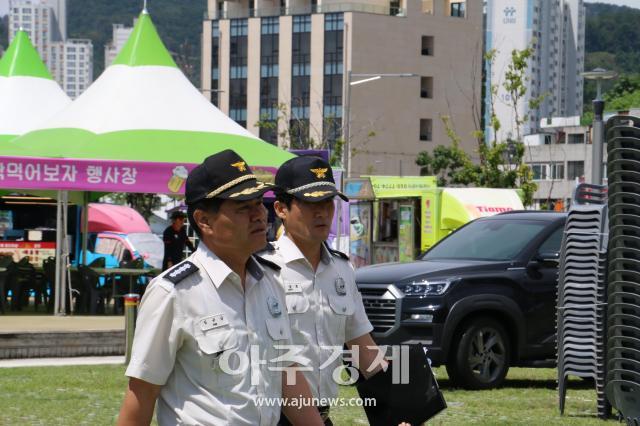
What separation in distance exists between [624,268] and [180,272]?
→ 1374mm

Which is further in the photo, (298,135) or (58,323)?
(298,135)

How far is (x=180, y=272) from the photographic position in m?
4.23

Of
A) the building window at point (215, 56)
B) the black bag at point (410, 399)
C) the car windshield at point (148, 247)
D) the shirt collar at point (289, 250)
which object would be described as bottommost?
the car windshield at point (148, 247)

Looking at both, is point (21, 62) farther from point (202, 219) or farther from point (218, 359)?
point (218, 359)

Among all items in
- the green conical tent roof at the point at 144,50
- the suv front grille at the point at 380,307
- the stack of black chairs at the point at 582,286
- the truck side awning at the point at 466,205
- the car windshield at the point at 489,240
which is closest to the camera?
the stack of black chairs at the point at 582,286

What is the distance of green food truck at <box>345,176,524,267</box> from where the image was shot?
95.8 ft

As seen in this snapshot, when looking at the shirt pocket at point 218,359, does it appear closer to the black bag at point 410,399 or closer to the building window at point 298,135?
the black bag at point 410,399

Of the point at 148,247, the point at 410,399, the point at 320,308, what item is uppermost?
the point at 320,308

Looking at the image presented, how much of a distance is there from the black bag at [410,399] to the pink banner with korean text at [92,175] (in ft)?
49.6

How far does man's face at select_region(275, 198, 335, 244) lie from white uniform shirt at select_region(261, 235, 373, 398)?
0.21 ft

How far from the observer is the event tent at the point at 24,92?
2636 cm

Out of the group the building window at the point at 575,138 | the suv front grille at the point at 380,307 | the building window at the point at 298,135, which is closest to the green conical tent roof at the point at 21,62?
the suv front grille at the point at 380,307

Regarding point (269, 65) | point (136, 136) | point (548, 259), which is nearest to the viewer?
point (548, 259)

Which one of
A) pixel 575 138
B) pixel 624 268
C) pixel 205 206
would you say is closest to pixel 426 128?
pixel 575 138
